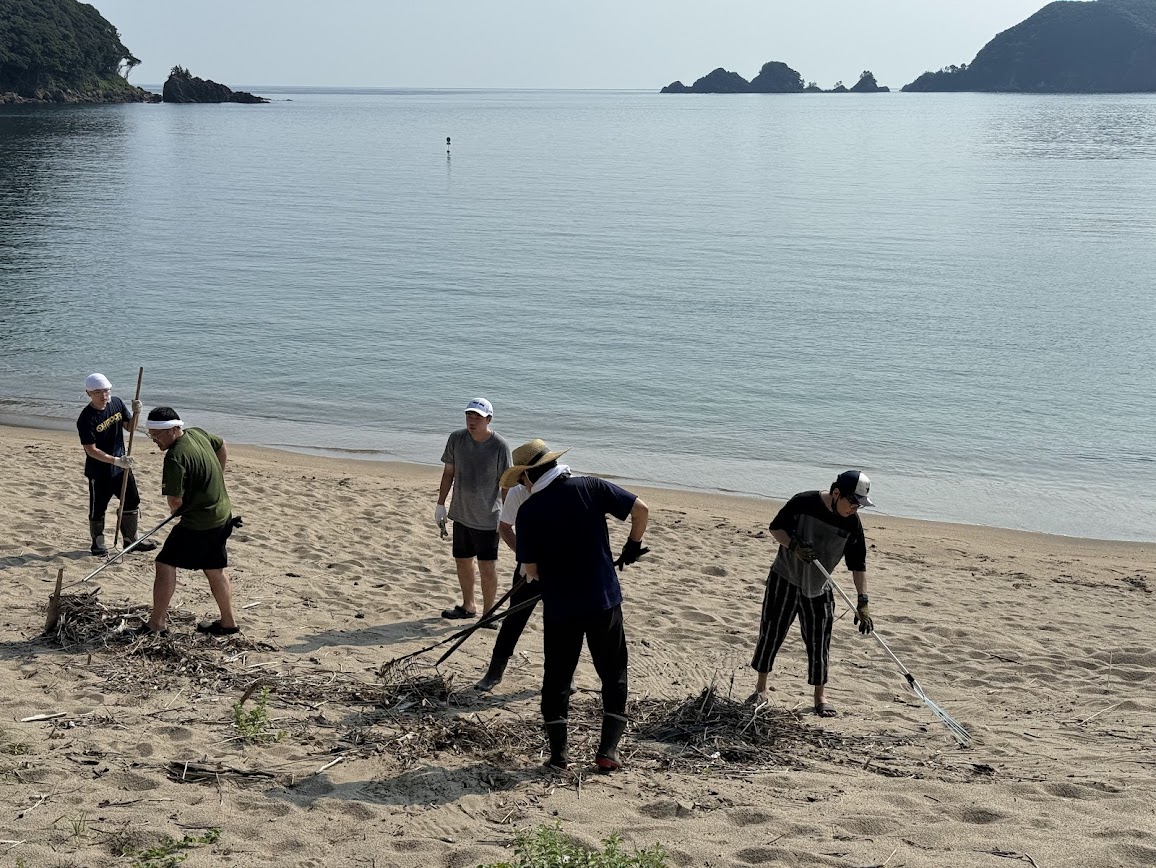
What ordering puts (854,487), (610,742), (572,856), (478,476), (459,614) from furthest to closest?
1. (459,614)
2. (478,476)
3. (854,487)
4. (610,742)
5. (572,856)

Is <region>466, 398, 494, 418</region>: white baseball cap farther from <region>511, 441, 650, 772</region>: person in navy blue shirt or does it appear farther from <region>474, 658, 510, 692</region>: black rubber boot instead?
<region>511, 441, 650, 772</region>: person in navy blue shirt

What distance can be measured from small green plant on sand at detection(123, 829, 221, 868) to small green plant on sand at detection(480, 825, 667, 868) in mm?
1372

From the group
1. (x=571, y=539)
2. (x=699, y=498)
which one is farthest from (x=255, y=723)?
(x=699, y=498)

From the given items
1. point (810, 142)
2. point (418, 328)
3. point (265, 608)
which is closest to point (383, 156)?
point (810, 142)

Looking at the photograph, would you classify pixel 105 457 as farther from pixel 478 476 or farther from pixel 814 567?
pixel 814 567

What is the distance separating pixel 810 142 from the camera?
324ft

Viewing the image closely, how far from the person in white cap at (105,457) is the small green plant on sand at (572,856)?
592 centimetres

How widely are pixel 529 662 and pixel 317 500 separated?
5.54m

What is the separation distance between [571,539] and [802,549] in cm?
162

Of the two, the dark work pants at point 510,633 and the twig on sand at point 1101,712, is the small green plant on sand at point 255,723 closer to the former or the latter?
the dark work pants at point 510,633

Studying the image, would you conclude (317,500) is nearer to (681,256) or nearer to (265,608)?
(265,608)

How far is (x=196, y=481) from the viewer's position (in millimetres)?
7375

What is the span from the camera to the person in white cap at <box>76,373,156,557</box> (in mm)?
9312

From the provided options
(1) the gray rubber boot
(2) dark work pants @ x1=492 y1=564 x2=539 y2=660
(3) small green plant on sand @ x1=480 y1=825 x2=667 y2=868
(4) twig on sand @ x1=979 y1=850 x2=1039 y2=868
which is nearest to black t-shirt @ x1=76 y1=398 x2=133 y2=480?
(1) the gray rubber boot
